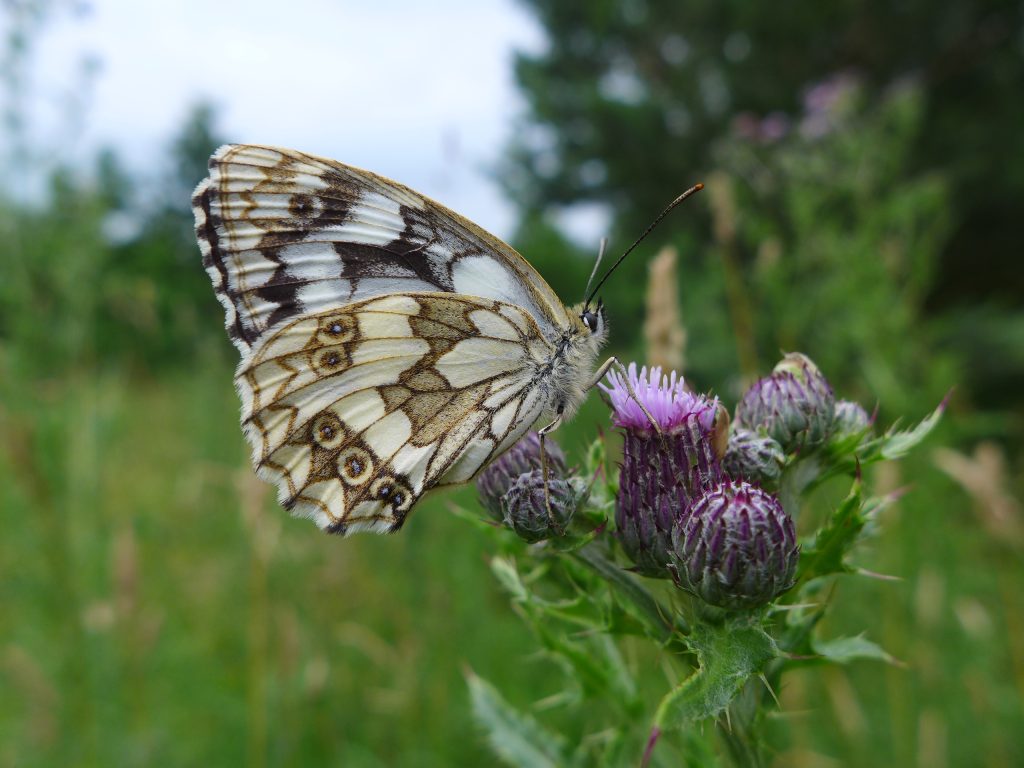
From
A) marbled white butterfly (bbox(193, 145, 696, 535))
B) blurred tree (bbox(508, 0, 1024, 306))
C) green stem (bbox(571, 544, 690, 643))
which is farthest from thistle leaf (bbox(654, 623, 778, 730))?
blurred tree (bbox(508, 0, 1024, 306))

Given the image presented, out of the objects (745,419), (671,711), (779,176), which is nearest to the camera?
Answer: (671,711)

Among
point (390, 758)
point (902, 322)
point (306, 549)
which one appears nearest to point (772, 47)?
point (902, 322)

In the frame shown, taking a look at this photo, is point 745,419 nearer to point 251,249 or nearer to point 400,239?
point 400,239

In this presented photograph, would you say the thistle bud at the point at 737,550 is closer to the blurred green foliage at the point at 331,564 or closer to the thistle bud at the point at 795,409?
the thistle bud at the point at 795,409

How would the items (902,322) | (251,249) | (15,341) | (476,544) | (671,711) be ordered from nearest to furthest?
(671,711)
(251,249)
(15,341)
(902,322)
(476,544)

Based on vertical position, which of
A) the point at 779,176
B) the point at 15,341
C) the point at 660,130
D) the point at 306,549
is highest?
the point at 660,130

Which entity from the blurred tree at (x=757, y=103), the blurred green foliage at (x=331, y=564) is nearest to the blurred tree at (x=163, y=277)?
the blurred green foliage at (x=331, y=564)

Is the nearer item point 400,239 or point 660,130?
point 400,239
